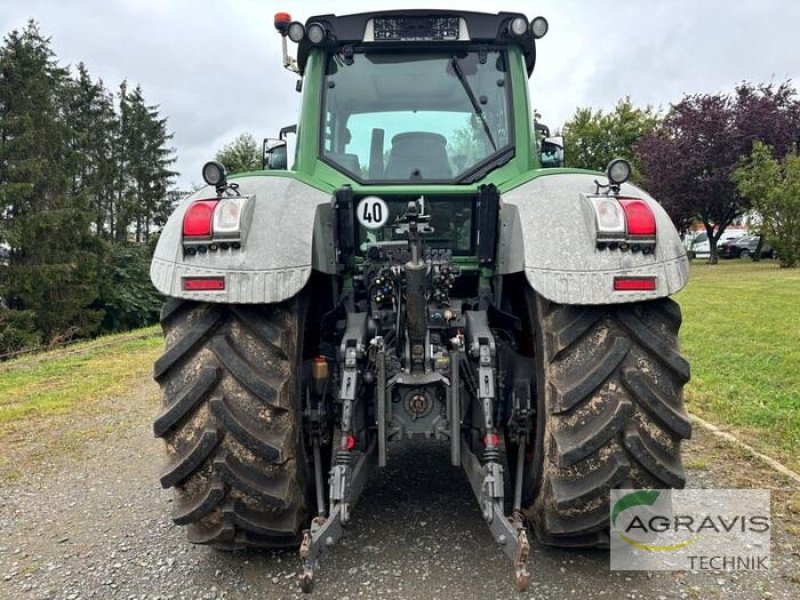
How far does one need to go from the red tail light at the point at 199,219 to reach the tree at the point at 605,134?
36531mm

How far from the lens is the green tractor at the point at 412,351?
2.42 metres

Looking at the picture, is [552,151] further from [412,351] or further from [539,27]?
[412,351]

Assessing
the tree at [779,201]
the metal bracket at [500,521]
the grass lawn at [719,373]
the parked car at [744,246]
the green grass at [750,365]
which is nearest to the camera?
the metal bracket at [500,521]

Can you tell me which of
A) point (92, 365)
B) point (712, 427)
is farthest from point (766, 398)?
point (92, 365)

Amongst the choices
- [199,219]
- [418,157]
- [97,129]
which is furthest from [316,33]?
[97,129]

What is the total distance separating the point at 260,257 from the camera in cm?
247

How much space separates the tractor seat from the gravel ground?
184 cm

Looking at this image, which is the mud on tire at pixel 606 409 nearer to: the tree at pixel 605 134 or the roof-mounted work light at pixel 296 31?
the roof-mounted work light at pixel 296 31

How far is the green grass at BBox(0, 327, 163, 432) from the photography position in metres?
6.22

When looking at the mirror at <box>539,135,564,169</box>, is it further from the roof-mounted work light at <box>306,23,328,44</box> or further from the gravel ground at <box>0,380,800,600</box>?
the gravel ground at <box>0,380,800,600</box>

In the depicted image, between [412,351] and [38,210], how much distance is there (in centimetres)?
2497

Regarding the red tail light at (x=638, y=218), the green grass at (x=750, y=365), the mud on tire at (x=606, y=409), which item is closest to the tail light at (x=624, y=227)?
the red tail light at (x=638, y=218)

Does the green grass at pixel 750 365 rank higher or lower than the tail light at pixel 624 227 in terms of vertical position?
lower

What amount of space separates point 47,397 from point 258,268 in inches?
213
